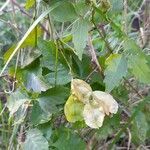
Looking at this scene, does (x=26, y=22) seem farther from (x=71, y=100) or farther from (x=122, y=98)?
(x=71, y=100)

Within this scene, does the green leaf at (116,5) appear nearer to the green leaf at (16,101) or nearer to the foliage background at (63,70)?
the foliage background at (63,70)

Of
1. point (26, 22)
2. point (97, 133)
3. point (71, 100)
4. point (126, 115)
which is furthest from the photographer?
point (26, 22)

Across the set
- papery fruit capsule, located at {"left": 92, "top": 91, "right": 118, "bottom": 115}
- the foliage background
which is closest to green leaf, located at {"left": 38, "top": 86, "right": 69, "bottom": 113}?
the foliage background

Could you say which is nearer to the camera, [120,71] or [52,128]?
[120,71]

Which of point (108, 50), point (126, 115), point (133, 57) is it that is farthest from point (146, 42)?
point (133, 57)

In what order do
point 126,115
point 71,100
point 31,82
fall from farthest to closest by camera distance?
point 126,115 → point 31,82 → point 71,100

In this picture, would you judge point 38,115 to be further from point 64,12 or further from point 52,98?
point 64,12

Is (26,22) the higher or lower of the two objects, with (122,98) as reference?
higher
